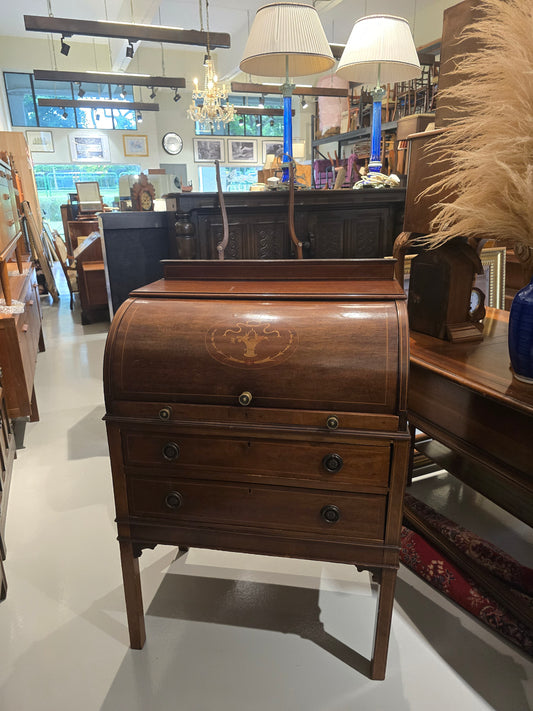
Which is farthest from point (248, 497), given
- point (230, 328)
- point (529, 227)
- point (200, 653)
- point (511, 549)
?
point (511, 549)

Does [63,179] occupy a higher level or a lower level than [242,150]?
lower

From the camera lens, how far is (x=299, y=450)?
127 cm

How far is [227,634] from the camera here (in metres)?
1.62

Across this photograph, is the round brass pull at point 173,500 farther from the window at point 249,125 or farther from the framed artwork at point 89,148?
the window at point 249,125

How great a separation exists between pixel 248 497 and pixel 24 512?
4.91ft

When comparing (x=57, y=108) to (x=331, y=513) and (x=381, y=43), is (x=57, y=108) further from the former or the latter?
(x=331, y=513)

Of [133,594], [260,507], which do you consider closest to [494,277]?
[260,507]

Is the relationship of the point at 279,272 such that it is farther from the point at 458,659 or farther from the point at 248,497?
the point at 458,659

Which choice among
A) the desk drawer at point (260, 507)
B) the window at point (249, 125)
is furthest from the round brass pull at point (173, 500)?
the window at point (249, 125)

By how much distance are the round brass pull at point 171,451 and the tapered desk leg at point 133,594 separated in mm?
346

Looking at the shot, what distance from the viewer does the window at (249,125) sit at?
14.0 meters

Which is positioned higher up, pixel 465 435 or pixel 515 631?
pixel 465 435

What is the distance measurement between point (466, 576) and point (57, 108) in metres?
14.3

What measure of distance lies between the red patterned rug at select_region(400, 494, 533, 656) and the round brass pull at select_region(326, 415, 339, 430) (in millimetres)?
923
